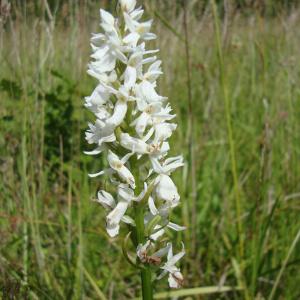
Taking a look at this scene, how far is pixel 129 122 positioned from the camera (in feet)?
3.91

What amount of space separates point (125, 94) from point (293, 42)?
3.12 m

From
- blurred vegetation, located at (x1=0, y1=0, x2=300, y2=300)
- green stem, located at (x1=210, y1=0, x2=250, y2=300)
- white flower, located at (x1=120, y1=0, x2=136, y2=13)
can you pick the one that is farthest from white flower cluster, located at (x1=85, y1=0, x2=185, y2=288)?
green stem, located at (x1=210, y1=0, x2=250, y2=300)

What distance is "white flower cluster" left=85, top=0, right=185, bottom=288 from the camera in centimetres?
116

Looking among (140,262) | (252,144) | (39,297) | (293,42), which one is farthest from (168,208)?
(293,42)

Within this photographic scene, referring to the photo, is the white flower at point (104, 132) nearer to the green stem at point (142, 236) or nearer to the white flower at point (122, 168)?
the white flower at point (122, 168)

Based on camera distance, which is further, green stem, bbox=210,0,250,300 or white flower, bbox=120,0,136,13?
green stem, bbox=210,0,250,300

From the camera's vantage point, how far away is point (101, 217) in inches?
96.3

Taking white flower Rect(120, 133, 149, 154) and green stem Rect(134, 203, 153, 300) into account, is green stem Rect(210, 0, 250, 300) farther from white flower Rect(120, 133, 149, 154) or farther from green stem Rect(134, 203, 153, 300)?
white flower Rect(120, 133, 149, 154)

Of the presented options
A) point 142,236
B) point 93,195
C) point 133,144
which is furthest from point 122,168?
point 93,195

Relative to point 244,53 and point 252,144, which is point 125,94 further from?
point 244,53

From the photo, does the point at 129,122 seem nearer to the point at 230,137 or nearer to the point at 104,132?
the point at 104,132

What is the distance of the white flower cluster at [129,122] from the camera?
3.81 ft

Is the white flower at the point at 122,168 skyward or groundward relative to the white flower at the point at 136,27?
groundward

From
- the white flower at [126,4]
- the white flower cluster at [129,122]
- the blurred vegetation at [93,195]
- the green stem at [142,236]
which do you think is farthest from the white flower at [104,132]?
the blurred vegetation at [93,195]
